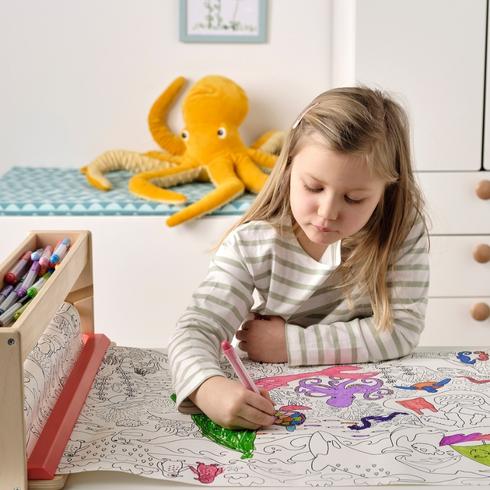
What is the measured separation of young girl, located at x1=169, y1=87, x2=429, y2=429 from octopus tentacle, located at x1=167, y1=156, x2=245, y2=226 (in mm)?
1001

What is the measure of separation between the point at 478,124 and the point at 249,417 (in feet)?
5.12

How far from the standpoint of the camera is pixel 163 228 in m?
2.30

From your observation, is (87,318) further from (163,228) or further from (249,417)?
(163,228)

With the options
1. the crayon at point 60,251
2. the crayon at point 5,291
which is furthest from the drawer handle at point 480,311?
the crayon at point 5,291

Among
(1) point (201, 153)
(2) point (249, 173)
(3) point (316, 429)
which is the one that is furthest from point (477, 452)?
(1) point (201, 153)

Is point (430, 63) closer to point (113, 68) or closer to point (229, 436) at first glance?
point (113, 68)

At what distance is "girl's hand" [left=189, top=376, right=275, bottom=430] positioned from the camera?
96cm

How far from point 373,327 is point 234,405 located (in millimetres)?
333

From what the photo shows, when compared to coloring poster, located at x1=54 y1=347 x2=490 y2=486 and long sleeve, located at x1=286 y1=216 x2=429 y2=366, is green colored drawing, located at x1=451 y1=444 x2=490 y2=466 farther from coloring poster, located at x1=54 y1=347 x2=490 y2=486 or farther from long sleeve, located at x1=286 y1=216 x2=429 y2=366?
long sleeve, located at x1=286 y1=216 x2=429 y2=366

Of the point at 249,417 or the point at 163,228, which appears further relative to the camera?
the point at 163,228

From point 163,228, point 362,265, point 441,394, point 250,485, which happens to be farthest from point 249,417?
point 163,228

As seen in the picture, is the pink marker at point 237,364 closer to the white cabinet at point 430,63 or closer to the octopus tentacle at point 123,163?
the white cabinet at point 430,63

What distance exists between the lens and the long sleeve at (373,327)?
1.20 m

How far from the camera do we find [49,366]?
1.01m
